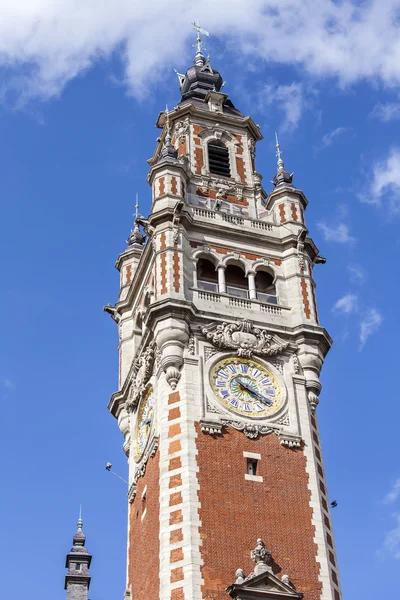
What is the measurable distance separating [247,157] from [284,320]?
11.4m

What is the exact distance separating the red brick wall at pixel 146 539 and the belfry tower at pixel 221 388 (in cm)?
8

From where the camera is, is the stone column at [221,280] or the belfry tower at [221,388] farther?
the stone column at [221,280]

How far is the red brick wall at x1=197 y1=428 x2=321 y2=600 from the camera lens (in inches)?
1299

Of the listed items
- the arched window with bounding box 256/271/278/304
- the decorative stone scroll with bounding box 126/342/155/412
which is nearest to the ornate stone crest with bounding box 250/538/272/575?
the decorative stone scroll with bounding box 126/342/155/412

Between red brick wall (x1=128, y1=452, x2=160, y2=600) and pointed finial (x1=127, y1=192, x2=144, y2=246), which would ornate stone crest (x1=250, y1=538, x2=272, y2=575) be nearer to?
red brick wall (x1=128, y1=452, x2=160, y2=600)

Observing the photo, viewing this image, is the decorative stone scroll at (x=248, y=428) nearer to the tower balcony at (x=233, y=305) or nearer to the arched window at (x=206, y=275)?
the tower balcony at (x=233, y=305)

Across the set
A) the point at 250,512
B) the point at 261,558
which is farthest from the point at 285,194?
the point at 261,558

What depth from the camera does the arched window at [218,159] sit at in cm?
4797

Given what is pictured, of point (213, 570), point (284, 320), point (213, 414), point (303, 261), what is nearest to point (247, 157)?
point (303, 261)

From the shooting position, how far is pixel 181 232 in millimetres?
41531

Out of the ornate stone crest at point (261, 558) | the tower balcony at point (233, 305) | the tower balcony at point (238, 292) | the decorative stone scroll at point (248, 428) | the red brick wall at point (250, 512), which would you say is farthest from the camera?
the tower balcony at point (238, 292)

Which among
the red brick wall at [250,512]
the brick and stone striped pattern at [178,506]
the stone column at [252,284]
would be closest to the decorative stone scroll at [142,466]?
the brick and stone striped pattern at [178,506]

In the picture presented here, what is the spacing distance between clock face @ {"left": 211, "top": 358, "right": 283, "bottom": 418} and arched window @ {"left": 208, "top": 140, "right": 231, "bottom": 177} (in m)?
12.1

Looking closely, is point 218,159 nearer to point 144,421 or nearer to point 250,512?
point 144,421
